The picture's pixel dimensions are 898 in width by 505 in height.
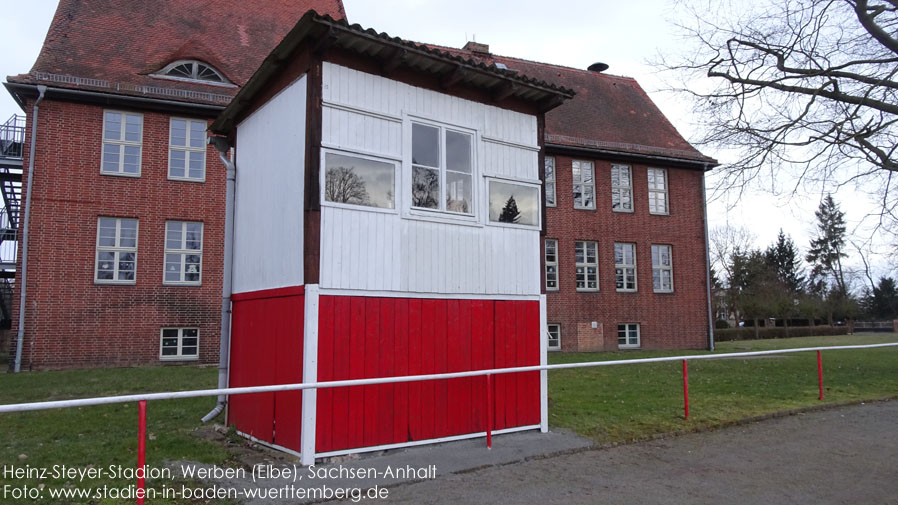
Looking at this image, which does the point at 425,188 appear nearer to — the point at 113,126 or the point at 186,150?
the point at 186,150

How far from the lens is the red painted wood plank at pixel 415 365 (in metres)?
7.74

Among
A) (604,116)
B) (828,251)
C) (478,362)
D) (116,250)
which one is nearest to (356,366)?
(478,362)

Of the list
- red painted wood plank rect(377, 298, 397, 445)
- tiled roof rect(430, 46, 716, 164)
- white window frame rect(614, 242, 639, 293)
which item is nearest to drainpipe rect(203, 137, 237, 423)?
red painted wood plank rect(377, 298, 397, 445)

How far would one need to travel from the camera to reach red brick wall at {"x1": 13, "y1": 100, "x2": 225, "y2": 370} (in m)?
16.6

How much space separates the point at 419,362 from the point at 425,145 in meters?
2.85

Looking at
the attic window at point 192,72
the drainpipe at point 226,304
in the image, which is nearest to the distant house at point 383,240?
the drainpipe at point 226,304

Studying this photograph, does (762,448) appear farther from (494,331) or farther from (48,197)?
(48,197)

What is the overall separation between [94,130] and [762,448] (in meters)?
17.6

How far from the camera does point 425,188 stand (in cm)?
834

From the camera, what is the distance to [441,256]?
8.28 meters

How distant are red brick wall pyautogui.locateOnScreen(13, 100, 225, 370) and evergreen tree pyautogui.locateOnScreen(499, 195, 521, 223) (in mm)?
12074

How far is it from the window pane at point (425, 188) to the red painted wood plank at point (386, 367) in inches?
54.0

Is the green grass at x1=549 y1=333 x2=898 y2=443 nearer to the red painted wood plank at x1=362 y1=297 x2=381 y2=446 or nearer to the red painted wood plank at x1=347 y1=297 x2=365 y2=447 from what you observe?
the red painted wood plank at x1=362 y1=297 x2=381 y2=446

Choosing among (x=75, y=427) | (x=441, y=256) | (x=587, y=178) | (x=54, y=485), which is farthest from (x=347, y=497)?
(x=587, y=178)
